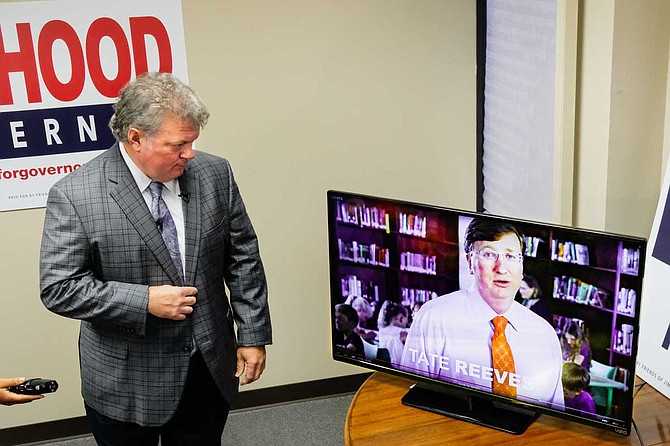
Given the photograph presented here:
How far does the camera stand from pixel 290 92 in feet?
11.0

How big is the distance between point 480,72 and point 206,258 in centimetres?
165

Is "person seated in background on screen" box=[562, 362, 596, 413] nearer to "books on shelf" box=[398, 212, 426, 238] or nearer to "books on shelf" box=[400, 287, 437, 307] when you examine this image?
"books on shelf" box=[400, 287, 437, 307]

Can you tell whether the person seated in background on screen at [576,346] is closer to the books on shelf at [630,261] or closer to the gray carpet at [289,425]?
the books on shelf at [630,261]

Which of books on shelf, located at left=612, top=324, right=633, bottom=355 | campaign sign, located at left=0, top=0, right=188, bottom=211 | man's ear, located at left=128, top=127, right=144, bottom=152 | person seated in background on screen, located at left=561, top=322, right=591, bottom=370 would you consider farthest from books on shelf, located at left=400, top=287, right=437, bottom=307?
campaign sign, located at left=0, top=0, right=188, bottom=211

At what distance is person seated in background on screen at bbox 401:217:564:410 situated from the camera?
2.07 meters

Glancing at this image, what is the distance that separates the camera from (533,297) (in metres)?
2.06

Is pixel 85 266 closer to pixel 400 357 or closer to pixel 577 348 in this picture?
pixel 400 357

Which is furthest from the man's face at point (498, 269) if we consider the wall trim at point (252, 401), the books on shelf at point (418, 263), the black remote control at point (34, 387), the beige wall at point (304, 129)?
the wall trim at point (252, 401)

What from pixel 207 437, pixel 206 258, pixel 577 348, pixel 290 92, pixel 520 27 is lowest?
pixel 207 437

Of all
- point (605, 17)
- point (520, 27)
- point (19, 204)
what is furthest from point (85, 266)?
point (520, 27)

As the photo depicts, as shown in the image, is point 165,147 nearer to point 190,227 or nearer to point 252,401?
point 190,227

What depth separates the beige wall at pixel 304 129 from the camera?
328 cm

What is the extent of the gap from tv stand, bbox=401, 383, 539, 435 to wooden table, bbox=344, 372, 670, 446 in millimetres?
16

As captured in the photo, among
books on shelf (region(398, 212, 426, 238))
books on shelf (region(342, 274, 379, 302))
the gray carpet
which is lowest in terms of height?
the gray carpet
